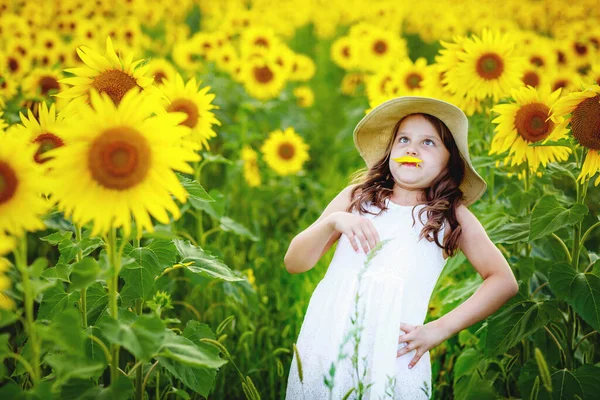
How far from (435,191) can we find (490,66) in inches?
57.8

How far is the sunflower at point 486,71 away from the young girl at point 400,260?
3.86ft

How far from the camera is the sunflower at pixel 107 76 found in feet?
7.41

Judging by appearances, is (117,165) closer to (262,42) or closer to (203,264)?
(203,264)

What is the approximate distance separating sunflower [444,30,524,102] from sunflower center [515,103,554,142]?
0.70 metres

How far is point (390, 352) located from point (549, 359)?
944mm

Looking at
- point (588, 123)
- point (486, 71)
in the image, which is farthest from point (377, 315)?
point (486, 71)

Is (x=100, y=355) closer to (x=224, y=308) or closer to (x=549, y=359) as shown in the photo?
(x=224, y=308)

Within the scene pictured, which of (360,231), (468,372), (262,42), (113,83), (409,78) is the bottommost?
(468,372)

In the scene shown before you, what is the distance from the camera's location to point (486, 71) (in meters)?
3.44

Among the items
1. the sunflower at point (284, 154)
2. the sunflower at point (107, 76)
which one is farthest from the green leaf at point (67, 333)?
the sunflower at point (284, 154)

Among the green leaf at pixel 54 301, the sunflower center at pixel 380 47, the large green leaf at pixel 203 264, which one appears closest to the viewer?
the green leaf at pixel 54 301

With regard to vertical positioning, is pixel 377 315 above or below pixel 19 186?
below

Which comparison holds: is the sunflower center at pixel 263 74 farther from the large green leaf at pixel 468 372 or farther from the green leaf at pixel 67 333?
the green leaf at pixel 67 333

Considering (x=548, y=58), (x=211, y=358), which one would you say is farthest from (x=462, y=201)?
(x=548, y=58)
